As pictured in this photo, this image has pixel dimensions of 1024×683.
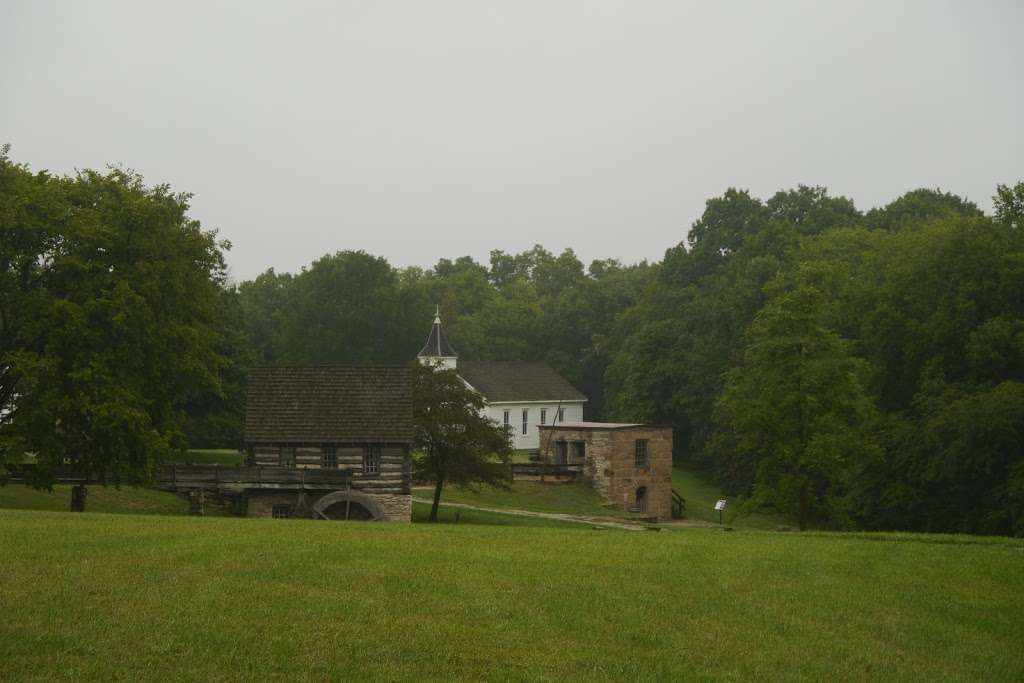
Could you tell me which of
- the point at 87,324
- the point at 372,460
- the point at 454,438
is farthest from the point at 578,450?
the point at 87,324

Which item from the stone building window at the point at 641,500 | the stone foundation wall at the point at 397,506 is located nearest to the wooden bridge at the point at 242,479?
the stone foundation wall at the point at 397,506

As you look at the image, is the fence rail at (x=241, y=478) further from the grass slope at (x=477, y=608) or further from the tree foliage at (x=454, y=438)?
the grass slope at (x=477, y=608)

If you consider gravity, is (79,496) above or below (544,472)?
below

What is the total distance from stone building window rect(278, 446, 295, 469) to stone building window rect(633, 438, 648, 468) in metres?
21.2

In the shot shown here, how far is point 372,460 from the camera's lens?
42.3 meters

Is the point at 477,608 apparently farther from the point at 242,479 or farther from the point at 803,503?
the point at 803,503

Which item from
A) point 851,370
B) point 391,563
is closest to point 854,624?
point 391,563

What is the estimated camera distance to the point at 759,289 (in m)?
67.2

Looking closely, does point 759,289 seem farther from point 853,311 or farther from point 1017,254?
point 1017,254

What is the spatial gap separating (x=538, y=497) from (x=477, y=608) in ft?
125

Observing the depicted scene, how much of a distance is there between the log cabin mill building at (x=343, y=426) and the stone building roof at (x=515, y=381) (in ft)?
114

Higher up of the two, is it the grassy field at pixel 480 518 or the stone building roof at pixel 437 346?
the stone building roof at pixel 437 346

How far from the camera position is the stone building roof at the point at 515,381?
3120 inches

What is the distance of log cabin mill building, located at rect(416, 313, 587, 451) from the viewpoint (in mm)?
79438
